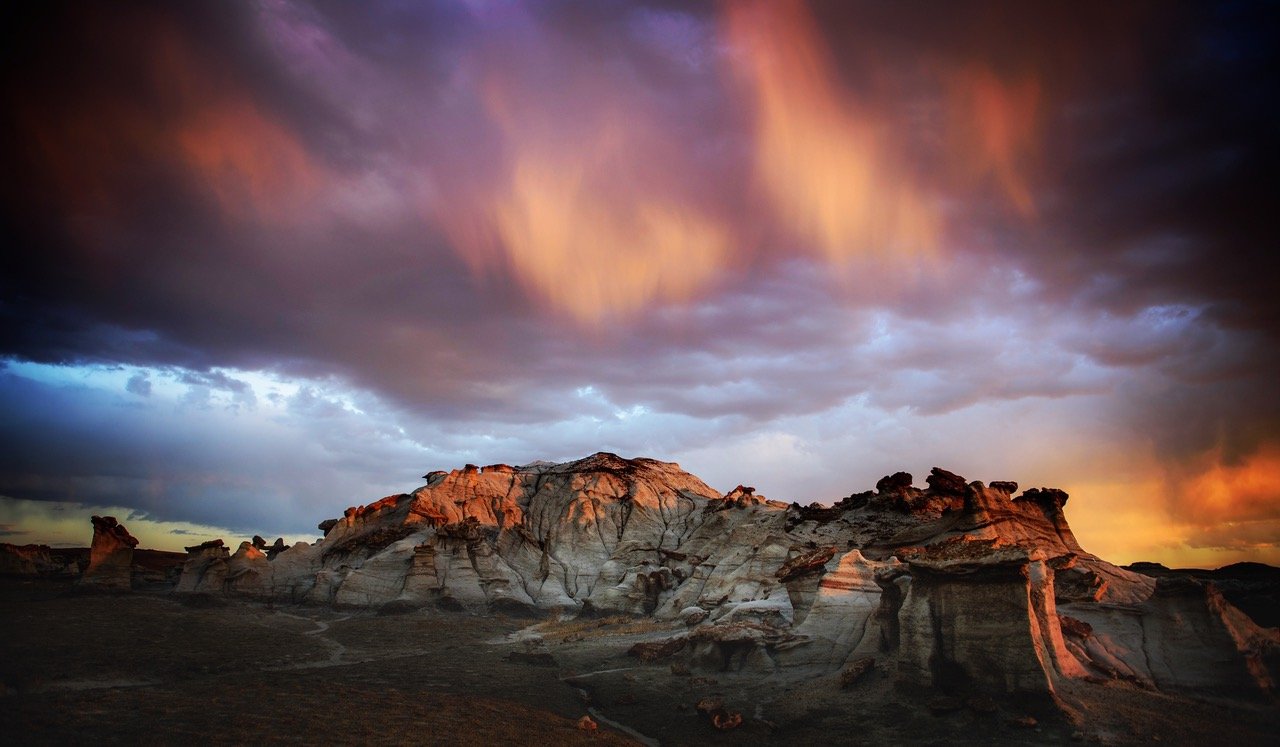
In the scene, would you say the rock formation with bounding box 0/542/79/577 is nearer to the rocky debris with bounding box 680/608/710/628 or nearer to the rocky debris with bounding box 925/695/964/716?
the rocky debris with bounding box 680/608/710/628

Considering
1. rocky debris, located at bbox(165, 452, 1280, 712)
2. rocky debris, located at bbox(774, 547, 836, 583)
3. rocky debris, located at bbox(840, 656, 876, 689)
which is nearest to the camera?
rocky debris, located at bbox(165, 452, 1280, 712)

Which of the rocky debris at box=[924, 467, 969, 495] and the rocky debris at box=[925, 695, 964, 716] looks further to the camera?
the rocky debris at box=[924, 467, 969, 495]

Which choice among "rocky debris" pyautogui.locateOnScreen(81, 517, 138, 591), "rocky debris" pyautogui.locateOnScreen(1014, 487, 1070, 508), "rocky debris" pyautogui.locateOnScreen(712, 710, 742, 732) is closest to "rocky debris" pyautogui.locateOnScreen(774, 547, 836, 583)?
"rocky debris" pyautogui.locateOnScreen(712, 710, 742, 732)

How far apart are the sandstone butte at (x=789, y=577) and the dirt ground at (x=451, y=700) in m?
1.88

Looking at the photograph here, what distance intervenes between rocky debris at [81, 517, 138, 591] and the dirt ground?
82.7 ft

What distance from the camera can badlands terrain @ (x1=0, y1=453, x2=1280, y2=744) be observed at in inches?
846

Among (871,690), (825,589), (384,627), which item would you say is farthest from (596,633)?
(871,690)

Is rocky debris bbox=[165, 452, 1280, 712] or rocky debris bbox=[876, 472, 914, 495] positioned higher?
rocky debris bbox=[876, 472, 914, 495]

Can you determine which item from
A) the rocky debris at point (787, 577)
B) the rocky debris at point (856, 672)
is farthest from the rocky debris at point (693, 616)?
the rocky debris at point (856, 672)

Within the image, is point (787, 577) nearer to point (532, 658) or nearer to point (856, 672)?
point (856, 672)

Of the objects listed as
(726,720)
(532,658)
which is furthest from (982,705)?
(532,658)

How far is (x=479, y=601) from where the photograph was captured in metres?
64.7

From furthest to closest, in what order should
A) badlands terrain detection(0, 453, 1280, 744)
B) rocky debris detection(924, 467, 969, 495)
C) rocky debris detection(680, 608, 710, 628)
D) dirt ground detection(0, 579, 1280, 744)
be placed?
1. rocky debris detection(924, 467, 969, 495)
2. rocky debris detection(680, 608, 710, 628)
3. badlands terrain detection(0, 453, 1280, 744)
4. dirt ground detection(0, 579, 1280, 744)

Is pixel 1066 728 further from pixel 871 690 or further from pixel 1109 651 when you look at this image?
pixel 1109 651
